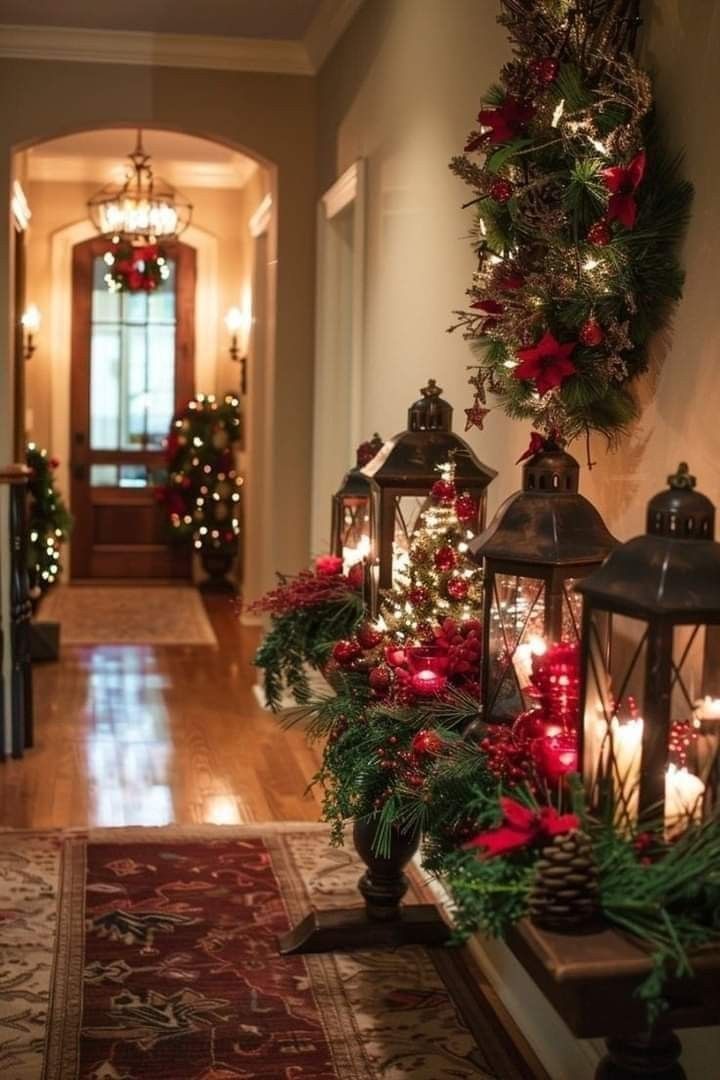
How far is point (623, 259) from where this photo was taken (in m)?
2.41

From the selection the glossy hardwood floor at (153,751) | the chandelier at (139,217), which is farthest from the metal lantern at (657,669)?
the chandelier at (139,217)

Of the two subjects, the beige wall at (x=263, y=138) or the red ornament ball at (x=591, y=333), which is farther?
the beige wall at (x=263, y=138)

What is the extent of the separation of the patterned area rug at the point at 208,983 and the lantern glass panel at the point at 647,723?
4.46 feet

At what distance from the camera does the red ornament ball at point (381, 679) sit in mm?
2799

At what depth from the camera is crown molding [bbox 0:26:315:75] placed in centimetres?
597

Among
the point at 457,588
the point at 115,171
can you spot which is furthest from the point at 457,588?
the point at 115,171

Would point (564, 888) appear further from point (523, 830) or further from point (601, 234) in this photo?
point (601, 234)

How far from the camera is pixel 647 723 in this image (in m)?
1.86

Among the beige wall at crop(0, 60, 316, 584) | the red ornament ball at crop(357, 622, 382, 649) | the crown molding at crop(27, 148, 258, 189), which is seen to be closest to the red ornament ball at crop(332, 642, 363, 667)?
the red ornament ball at crop(357, 622, 382, 649)

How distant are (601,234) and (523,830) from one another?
1079 mm

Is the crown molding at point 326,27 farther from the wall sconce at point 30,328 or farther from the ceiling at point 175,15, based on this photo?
the wall sconce at point 30,328

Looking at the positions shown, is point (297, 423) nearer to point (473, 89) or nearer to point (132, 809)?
point (132, 809)

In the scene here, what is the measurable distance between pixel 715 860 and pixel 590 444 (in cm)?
126

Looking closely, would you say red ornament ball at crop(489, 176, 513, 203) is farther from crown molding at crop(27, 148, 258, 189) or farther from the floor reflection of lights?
crown molding at crop(27, 148, 258, 189)
